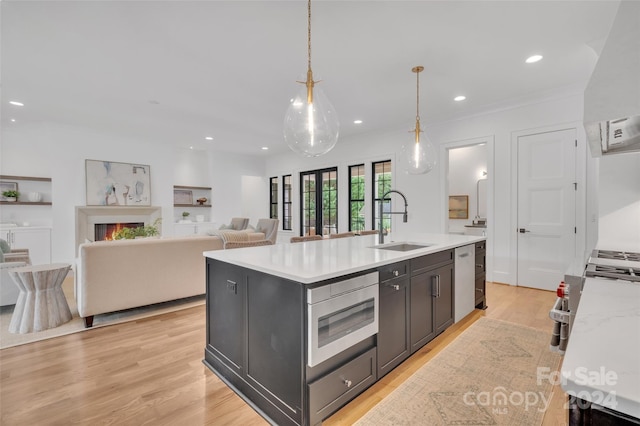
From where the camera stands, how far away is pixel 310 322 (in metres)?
1.49

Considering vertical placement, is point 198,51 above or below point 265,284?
above

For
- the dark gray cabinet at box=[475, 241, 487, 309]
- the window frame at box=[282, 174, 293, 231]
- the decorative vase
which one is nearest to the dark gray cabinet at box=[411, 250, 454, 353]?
the dark gray cabinet at box=[475, 241, 487, 309]

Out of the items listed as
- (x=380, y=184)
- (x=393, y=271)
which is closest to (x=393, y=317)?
(x=393, y=271)

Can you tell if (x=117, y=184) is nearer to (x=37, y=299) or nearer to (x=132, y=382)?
(x=37, y=299)

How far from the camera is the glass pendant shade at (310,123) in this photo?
2316 millimetres

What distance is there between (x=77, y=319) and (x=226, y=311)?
225cm

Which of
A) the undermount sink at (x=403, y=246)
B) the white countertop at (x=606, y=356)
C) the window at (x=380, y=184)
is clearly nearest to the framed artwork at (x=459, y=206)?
the window at (x=380, y=184)

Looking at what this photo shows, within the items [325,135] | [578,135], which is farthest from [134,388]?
[578,135]

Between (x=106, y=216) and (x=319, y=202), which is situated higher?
(x=319, y=202)

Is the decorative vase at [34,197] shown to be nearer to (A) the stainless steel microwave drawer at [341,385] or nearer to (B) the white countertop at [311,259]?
(B) the white countertop at [311,259]

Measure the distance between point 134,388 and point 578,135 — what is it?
543 centimetres

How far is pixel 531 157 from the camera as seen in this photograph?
4.27m

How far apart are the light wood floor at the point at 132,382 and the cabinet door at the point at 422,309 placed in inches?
5.6

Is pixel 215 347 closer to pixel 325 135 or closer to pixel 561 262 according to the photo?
pixel 325 135
